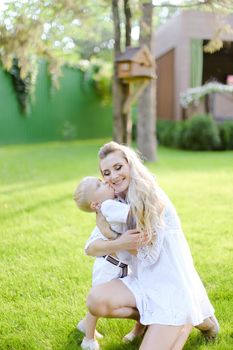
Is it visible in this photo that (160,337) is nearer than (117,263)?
Yes

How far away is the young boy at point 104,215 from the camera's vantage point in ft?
7.73

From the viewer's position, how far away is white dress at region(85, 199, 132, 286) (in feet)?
7.70

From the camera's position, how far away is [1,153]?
12945 mm

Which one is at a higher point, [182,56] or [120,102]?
[182,56]

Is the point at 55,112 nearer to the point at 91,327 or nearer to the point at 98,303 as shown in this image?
the point at 91,327

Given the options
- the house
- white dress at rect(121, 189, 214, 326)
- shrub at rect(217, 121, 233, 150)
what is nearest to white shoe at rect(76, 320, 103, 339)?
white dress at rect(121, 189, 214, 326)

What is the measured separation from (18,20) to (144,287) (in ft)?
19.8

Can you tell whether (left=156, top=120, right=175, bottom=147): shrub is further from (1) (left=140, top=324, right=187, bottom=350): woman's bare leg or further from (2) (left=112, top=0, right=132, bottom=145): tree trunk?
(1) (left=140, top=324, right=187, bottom=350): woman's bare leg

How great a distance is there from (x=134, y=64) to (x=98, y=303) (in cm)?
634

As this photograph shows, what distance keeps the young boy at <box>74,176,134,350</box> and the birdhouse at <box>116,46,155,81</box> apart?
564cm

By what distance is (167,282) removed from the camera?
240 cm

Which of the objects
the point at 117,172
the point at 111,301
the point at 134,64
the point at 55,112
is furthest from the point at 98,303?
the point at 55,112

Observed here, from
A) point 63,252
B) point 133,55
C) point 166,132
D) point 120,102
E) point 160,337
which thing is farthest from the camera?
point 166,132

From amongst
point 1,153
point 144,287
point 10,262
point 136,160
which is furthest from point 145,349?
point 1,153
